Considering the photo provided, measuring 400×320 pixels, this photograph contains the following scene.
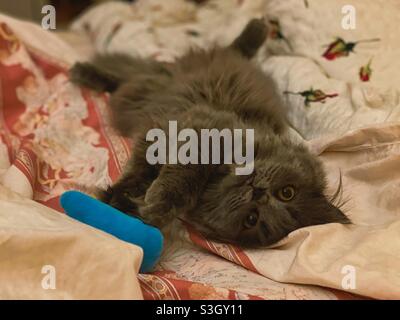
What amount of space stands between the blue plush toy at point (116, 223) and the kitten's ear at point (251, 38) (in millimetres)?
1035

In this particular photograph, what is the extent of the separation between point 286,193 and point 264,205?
71 mm

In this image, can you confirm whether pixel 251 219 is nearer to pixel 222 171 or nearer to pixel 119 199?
pixel 222 171

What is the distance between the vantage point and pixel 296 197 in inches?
49.8

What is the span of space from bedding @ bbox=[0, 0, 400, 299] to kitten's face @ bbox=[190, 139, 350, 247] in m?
0.04

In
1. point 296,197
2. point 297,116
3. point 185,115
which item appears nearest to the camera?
point 296,197

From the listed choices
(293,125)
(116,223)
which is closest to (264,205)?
(116,223)

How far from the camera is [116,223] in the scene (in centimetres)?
115

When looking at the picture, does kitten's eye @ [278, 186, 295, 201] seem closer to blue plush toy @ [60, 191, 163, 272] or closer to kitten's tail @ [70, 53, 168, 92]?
A: blue plush toy @ [60, 191, 163, 272]

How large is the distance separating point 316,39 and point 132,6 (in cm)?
115

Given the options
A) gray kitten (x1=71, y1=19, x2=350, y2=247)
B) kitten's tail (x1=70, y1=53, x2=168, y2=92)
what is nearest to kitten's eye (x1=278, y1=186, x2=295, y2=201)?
gray kitten (x1=71, y1=19, x2=350, y2=247)

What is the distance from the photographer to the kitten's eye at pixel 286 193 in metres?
1.26

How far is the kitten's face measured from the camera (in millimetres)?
1226
